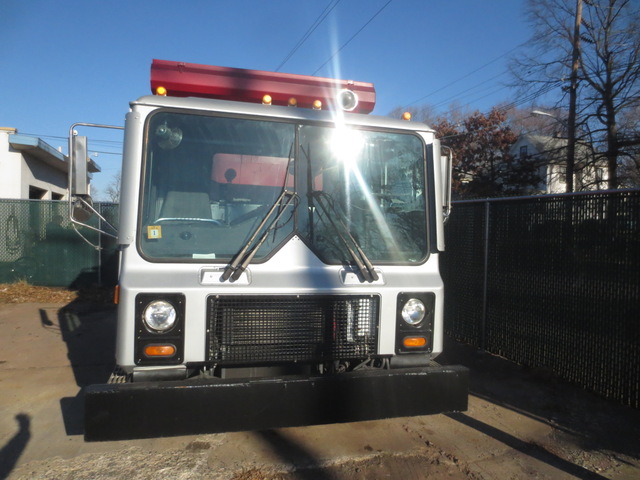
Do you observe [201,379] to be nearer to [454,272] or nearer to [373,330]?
[373,330]

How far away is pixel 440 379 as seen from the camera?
10.8ft

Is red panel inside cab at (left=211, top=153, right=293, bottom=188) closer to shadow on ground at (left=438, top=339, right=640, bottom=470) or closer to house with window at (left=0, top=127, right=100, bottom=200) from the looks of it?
shadow on ground at (left=438, top=339, right=640, bottom=470)

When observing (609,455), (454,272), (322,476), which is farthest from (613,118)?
(322,476)

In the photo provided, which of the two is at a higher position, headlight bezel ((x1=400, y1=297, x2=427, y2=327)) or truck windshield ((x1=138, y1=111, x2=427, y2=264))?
truck windshield ((x1=138, y1=111, x2=427, y2=264))

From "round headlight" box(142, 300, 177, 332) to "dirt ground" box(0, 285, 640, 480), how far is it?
112 centimetres

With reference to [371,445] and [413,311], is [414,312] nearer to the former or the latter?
[413,311]

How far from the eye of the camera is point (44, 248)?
11.0 meters

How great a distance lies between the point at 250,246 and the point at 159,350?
2.81ft

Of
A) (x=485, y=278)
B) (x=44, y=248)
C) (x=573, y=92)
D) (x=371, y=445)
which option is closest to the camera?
(x=371, y=445)

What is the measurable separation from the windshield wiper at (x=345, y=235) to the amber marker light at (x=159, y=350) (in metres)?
1.31

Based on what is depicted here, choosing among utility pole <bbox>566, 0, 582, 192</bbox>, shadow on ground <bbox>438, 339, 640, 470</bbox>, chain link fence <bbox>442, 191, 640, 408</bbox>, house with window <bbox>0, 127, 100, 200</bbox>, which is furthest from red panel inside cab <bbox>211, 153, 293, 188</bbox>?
utility pole <bbox>566, 0, 582, 192</bbox>

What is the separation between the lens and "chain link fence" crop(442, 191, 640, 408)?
4.51 meters

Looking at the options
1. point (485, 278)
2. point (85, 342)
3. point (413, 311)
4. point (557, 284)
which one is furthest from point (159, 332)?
point (85, 342)

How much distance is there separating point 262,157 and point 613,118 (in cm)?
1851
